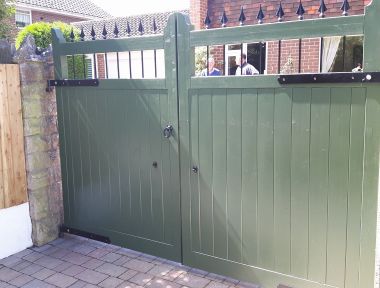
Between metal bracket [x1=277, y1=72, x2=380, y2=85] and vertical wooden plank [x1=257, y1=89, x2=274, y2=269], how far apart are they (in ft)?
0.56

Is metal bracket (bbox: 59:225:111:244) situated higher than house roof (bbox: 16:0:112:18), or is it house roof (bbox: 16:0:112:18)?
house roof (bbox: 16:0:112:18)

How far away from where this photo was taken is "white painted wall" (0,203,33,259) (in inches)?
157

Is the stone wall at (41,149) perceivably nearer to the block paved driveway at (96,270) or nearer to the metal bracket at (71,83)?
A: the metal bracket at (71,83)

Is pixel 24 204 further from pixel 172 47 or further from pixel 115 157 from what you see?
pixel 172 47

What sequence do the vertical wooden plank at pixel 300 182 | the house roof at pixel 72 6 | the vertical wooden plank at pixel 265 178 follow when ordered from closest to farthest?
1. the vertical wooden plank at pixel 300 182
2. the vertical wooden plank at pixel 265 178
3. the house roof at pixel 72 6

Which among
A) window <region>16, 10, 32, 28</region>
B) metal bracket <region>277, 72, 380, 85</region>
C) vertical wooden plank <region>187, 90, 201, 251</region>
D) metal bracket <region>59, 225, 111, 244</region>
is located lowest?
metal bracket <region>59, 225, 111, 244</region>

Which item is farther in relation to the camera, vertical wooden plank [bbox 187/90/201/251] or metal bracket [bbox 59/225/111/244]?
metal bracket [bbox 59/225/111/244]

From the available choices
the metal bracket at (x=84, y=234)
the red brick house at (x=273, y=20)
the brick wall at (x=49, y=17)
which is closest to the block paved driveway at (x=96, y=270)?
the metal bracket at (x=84, y=234)

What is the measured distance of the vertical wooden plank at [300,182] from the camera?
9.65ft

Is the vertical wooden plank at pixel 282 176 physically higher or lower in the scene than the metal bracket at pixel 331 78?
lower

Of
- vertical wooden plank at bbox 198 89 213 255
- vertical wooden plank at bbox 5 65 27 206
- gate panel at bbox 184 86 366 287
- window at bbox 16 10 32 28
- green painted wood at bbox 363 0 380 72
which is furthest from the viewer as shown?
window at bbox 16 10 32 28

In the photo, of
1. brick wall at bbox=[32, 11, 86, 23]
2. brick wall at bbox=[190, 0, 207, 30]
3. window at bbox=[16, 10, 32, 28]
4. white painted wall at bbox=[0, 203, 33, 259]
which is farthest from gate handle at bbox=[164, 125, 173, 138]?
brick wall at bbox=[32, 11, 86, 23]

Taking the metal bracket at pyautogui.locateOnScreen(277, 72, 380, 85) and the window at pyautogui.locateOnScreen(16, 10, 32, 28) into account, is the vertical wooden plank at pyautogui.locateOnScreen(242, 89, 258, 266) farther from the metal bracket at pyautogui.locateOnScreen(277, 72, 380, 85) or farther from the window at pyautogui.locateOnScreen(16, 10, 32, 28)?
the window at pyautogui.locateOnScreen(16, 10, 32, 28)

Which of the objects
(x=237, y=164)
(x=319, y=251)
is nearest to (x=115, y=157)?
(x=237, y=164)
